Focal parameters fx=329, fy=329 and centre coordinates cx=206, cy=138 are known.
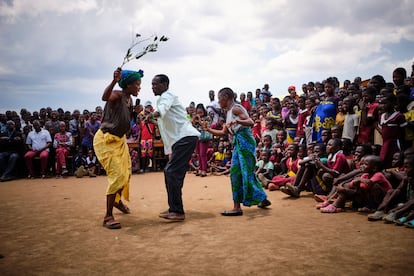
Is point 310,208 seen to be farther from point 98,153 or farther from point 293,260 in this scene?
point 98,153

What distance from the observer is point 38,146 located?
10734 millimetres

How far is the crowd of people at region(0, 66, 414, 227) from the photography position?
480cm

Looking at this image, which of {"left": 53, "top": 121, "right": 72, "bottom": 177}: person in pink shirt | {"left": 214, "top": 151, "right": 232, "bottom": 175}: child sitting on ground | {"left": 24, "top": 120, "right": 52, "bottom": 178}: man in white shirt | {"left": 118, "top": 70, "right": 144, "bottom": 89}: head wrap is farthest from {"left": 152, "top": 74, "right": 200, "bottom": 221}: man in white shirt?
{"left": 24, "top": 120, "right": 52, "bottom": 178}: man in white shirt

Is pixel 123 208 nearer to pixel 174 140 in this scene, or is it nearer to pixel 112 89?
pixel 174 140

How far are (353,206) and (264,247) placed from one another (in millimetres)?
2548

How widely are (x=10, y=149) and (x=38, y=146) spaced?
0.98m

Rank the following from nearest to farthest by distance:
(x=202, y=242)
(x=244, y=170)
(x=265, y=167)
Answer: (x=202, y=242), (x=244, y=170), (x=265, y=167)

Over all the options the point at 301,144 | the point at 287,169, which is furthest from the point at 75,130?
the point at 301,144

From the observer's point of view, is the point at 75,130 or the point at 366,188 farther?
the point at 75,130

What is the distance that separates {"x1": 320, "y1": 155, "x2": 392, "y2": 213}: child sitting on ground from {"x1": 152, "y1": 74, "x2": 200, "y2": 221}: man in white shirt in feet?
7.18

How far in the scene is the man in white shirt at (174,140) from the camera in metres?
4.64

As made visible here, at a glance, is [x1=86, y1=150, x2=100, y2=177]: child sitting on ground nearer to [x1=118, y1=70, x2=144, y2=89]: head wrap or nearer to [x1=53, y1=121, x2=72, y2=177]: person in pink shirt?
[x1=53, y1=121, x2=72, y2=177]: person in pink shirt

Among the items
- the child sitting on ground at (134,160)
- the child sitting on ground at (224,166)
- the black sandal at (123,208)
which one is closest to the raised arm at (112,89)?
the black sandal at (123,208)

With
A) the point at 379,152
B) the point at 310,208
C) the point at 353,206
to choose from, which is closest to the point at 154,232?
the point at 310,208
